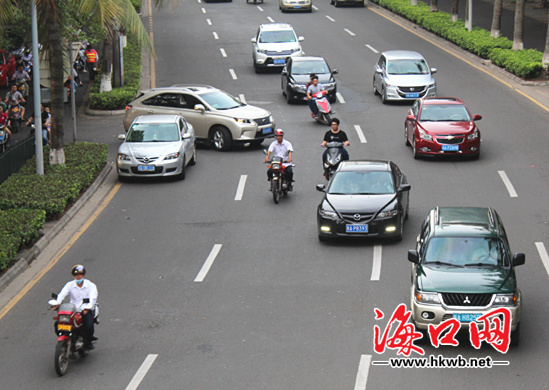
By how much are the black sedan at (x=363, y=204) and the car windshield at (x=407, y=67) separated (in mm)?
14192

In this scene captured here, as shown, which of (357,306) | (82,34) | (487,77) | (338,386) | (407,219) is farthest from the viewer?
(487,77)

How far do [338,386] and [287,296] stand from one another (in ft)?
13.4

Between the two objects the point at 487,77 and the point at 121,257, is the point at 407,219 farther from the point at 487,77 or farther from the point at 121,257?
the point at 487,77

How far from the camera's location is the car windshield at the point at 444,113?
26.8 m

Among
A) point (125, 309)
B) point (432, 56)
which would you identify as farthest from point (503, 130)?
point (125, 309)

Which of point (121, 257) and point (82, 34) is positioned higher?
point (82, 34)

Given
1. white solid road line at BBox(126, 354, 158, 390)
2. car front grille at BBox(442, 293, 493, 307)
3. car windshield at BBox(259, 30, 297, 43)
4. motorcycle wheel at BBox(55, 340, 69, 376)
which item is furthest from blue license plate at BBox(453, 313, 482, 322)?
car windshield at BBox(259, 30, 297, 43)

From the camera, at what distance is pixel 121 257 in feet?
62.7

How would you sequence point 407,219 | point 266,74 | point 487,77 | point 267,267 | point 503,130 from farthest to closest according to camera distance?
point 266,74, point 487,77, point 503,130, point 407,219, point 267,267

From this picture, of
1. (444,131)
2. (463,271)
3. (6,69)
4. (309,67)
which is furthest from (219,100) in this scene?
(463,271)

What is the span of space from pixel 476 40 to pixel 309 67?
10781mm

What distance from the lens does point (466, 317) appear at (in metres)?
13.2

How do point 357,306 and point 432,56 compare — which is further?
point 432,56

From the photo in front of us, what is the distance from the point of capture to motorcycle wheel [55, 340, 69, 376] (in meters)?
12.8
